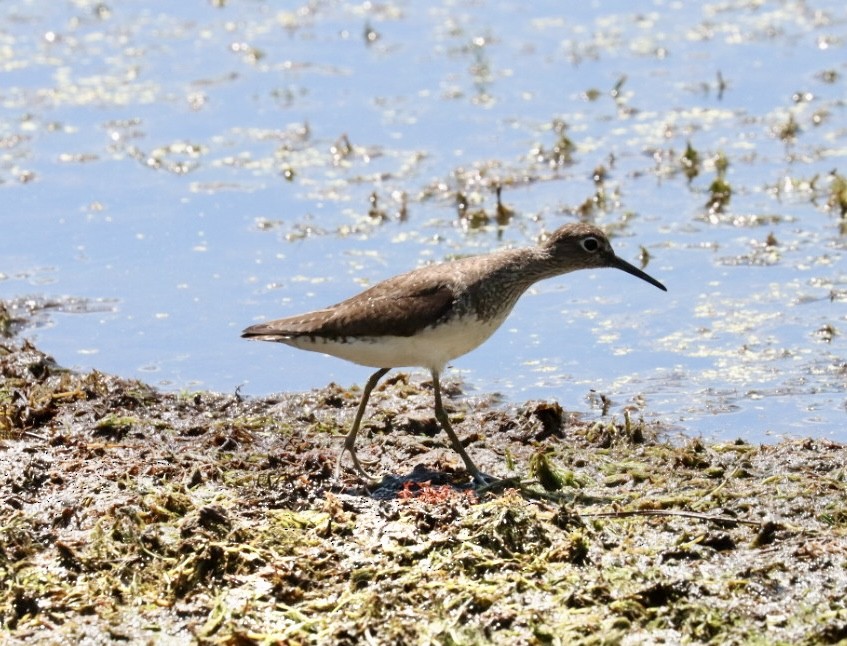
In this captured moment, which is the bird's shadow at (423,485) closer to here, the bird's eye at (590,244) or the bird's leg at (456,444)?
the bird's leg at (456,444)

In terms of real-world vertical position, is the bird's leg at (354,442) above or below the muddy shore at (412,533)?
above

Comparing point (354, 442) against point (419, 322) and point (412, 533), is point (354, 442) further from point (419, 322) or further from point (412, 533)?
point (412, 533)

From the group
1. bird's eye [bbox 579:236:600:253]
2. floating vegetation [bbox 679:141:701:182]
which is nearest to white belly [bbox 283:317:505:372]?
bird's eye [bbox 579:236:600:253]

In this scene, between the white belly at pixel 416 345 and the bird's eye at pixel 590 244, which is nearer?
the white belly at pixel 416 345

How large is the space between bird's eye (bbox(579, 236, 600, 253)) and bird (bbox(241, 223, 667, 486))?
54cm

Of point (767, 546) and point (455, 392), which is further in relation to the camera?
point (455, 392)

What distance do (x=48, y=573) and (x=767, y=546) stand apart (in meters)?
3.49

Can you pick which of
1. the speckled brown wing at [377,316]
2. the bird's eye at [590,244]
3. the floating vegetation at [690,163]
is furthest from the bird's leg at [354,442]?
the floating vegetation at [690,163]

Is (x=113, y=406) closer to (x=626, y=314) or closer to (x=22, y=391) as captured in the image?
(x=22, y=391)

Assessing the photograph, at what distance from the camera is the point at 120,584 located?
6969 mm

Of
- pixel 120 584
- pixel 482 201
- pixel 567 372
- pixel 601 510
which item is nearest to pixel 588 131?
pixel 482 201

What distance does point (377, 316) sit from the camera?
852 centimetres

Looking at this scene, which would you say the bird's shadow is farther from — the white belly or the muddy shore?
the white belly

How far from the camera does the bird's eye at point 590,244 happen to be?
9.28 metres
